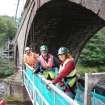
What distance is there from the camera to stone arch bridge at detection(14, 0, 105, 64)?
52.2 ft

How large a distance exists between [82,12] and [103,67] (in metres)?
23.2

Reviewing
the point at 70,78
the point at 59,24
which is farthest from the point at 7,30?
the point at 70,78

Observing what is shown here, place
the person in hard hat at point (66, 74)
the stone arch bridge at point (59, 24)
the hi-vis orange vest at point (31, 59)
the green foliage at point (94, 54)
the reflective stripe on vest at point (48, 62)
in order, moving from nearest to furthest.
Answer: the person in hard hat at point (66, 74) → the reflective stripe on vest at point (48, 62) → the hi-vis orange vest at point (31, 59) → the stone arch bridge at point (59, 24) → the green foliage at point (94, 54)

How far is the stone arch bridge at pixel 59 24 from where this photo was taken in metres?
15.9

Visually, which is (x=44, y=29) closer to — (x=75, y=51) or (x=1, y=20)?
(x=75, y=51)

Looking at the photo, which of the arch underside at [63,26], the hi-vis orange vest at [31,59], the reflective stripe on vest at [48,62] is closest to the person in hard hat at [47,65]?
the reflective stripe on vest at [48,62]

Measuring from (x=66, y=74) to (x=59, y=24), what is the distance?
13283mm

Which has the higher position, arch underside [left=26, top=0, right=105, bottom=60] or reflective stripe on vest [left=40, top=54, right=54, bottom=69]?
arch underside [left=26, top=0, right=105, bottom=60]

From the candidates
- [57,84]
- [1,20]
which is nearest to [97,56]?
[1,20]

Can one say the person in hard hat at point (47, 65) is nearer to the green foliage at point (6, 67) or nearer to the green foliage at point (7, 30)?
the green foliage at point (6, 67)

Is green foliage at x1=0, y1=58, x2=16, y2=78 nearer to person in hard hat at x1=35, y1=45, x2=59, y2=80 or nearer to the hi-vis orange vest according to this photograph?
the hi-vis orange vest

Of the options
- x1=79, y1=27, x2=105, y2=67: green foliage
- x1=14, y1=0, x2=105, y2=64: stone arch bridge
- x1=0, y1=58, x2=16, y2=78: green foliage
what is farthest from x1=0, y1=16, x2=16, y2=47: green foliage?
x1=14, y1=0, x2=105, y2=64: stone arch bridge

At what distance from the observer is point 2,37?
50281 millimetres

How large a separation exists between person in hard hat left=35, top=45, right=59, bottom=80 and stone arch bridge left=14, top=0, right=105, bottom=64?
4.41 metres
